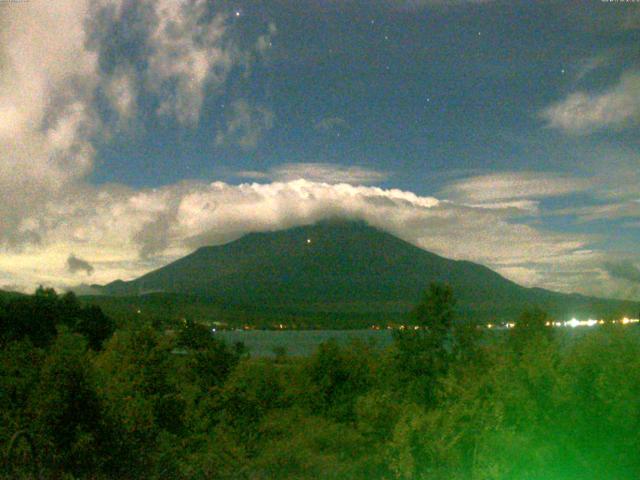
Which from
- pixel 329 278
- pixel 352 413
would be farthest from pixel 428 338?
pixel 329 278

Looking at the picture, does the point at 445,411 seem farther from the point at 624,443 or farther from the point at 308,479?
the point at 308,479

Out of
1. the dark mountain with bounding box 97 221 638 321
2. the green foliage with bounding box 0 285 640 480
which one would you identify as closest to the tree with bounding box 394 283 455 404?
the green foliage with bounding box 0 285 640 480

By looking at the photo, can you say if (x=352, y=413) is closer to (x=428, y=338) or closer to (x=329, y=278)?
(x=428, y=338)

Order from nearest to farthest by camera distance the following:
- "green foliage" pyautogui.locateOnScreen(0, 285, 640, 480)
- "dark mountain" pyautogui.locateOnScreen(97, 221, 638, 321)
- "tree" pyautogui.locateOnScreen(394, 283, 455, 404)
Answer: "green foliage" pyautogui.locateOnScreen(0, 285, 640, 480) → "tree" pyautogui.locateOnScreen(394, 283, 455, 404) → "dark mountain" pyautogui.locateOnScreen(97, 221, 638, 321)

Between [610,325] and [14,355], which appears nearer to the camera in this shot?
[610,325]

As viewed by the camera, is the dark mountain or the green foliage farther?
the dark mountain

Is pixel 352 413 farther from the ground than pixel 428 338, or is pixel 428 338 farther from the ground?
pixel 428 338

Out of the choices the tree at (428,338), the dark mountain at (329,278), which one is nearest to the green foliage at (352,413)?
the tree at (428,338)

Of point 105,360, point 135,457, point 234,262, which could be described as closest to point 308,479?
point 135,457

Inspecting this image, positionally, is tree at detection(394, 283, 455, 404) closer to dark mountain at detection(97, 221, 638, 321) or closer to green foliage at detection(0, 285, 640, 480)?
green foliage at detection(0, 285, 640, 480)
